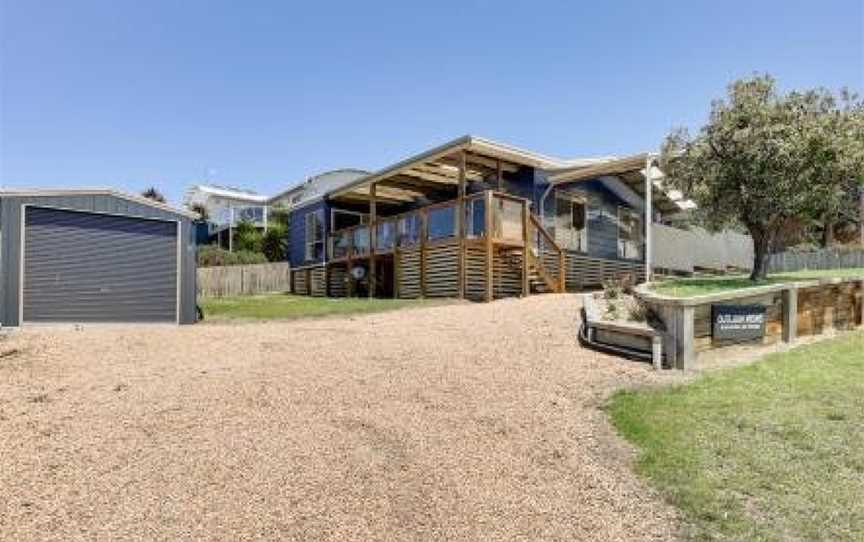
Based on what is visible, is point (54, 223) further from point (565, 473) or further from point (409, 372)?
point (565, 473)

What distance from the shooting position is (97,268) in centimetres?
1606

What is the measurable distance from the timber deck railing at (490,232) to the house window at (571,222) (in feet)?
5.80

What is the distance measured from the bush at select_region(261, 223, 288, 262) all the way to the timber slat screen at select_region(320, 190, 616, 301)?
15.7m

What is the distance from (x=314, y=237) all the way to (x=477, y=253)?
10.8 metres

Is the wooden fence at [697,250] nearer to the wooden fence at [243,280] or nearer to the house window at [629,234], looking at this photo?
the house window at [629,234]

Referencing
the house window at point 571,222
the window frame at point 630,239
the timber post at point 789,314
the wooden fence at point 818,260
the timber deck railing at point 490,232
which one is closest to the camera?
the timber post at point 789,314

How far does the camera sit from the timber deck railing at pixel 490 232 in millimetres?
18359

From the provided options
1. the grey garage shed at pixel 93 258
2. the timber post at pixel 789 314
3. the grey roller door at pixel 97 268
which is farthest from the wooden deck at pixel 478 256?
the timber post at pixel 789 314

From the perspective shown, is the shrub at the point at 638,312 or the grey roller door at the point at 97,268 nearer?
the shrub at the point at 638,312

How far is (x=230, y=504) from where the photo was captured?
5.28m

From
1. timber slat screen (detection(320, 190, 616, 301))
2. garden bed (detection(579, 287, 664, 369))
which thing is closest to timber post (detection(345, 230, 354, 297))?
timber slat screen (detection(320, 190, 616, 301))

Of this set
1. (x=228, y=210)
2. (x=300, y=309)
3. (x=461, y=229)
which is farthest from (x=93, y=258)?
(x=228, y=210)

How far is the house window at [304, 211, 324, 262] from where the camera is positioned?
27172mm

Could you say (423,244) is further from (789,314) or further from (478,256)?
(789,314)
